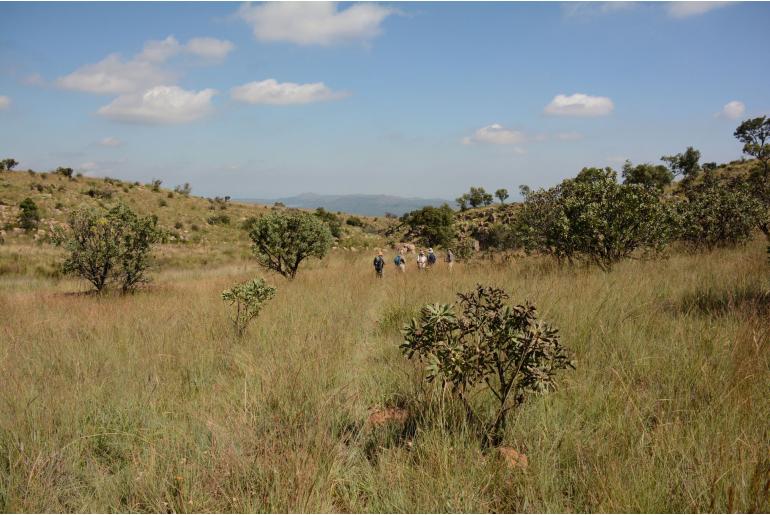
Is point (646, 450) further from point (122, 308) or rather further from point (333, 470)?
point (122, 308)

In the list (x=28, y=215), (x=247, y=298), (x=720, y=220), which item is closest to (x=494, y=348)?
(x=247, y=298)

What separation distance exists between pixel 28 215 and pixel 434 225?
3479 centimetres

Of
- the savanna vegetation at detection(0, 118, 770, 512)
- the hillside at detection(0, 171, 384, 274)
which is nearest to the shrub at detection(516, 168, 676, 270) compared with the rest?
the savanna vegetation at detection(0, 118, 770, 512)

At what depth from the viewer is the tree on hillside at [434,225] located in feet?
134

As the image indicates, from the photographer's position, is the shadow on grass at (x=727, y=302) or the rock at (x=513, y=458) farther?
the shadow on grass at (x=727, y=302)

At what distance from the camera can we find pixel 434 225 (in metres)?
41.7

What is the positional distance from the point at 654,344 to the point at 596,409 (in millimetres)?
1872

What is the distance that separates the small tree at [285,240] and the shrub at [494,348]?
584 inches

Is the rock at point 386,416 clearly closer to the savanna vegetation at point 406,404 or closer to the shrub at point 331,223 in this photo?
the savanna vegetation at point 406,404

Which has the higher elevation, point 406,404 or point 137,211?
point 137,211

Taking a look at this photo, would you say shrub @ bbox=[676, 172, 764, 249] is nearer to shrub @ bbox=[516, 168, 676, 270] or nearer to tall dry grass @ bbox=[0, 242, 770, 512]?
shrub @ bbox=[516, 168, 676, 270]

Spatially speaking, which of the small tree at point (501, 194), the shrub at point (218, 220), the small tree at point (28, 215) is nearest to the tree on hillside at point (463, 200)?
the small tree at point (501, 194)

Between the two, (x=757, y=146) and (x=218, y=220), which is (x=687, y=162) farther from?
(x=218, y=220)

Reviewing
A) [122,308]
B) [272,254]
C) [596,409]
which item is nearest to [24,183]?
[272,254]
